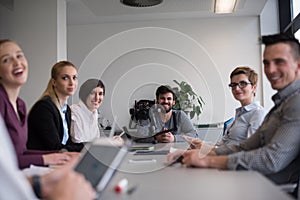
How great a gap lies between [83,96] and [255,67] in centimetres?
314

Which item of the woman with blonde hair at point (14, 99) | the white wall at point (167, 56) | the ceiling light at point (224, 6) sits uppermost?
the ceiling light at point (224, 6)

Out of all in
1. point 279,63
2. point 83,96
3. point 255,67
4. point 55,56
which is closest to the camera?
point 279,63

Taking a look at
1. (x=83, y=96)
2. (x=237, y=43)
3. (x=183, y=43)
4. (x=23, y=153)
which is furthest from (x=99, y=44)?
(x=23, y=153)

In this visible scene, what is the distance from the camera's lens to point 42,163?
5.33 ft

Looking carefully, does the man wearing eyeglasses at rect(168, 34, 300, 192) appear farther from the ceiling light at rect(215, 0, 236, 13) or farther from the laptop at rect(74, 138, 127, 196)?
the ceiling light at rect(215, 0, 236, 13)

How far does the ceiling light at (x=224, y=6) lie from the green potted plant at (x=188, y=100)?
1.20 meters

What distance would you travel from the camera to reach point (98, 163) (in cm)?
112

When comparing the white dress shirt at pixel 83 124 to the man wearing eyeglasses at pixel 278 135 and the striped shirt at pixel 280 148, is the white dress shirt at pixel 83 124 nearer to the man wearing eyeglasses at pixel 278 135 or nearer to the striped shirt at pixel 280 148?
the man wearing eyeglasses at pixel 278 135

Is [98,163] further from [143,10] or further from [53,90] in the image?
[143,10]

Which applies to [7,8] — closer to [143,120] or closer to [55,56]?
[55,56]

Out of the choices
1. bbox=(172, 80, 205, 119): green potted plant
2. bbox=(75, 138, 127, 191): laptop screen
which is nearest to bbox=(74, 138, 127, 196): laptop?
bbox=(75, 138, 127, 191): laptop screen

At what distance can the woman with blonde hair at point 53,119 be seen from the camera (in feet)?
6.93

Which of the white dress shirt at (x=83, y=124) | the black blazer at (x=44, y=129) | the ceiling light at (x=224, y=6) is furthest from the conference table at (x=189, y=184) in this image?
the ceiling light at (x=224, y=6)

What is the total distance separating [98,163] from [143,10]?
4232mm
